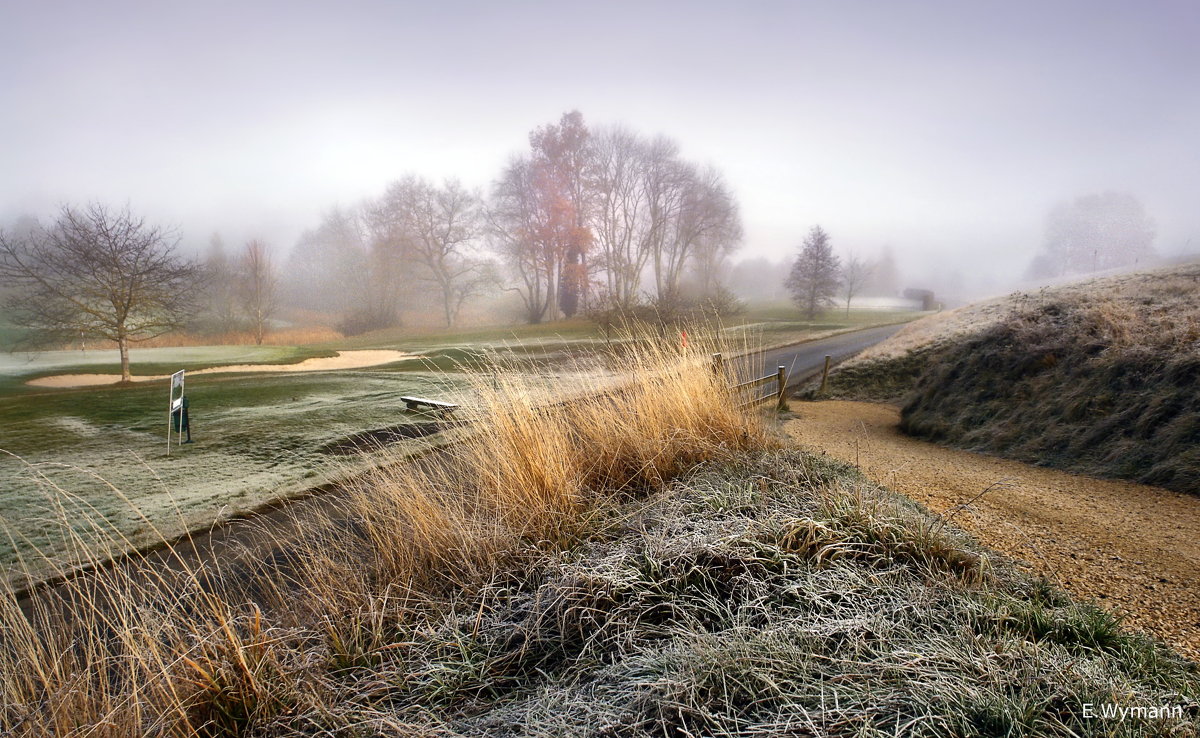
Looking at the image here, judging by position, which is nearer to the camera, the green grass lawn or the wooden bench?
the green grass lawn

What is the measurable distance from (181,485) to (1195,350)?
7.67m

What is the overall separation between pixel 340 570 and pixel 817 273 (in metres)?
7.84

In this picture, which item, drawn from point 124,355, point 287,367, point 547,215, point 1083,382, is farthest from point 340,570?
point 547,215

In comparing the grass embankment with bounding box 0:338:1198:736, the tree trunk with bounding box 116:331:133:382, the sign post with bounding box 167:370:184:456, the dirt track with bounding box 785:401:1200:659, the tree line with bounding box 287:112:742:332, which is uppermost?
the tree line with bounding box 287:112:742:332

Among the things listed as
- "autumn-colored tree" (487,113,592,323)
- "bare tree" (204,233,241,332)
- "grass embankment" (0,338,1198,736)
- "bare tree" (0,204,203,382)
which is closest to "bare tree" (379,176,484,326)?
"autumn-colored tree" (487,113,592,323)

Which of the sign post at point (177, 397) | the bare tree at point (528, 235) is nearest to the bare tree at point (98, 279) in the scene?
the sign post at point (177, 397)

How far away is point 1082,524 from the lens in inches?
119

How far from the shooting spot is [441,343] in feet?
27.0

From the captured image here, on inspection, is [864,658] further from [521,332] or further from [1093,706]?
[521,332]

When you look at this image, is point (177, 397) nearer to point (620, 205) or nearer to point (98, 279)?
point (98, 279)

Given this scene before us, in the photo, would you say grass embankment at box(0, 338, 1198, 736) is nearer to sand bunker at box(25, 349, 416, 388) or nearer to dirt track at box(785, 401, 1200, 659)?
dirt track at box(785, 401, 1200, 659)

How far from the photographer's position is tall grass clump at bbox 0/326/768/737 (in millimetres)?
1604

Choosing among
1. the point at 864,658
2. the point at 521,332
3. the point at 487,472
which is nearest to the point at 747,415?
the point at 487,472

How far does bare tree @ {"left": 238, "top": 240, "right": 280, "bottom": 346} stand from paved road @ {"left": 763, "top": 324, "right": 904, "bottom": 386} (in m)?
7.73
